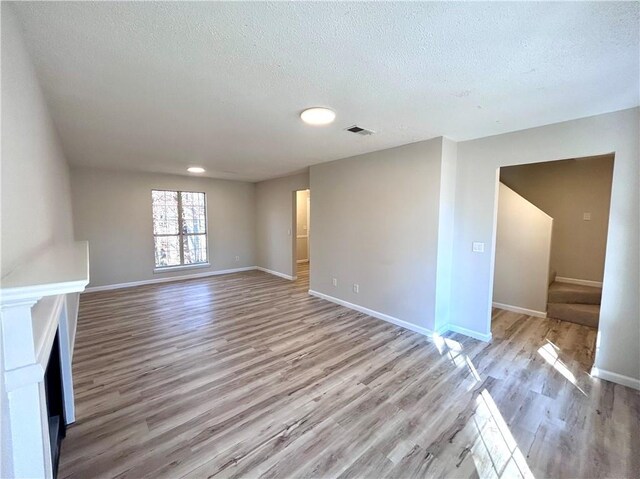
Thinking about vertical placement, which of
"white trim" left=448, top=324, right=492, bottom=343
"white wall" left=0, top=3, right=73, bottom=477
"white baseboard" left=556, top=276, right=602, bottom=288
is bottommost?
"white trim" left=448, top=324, right=492, bottom=343

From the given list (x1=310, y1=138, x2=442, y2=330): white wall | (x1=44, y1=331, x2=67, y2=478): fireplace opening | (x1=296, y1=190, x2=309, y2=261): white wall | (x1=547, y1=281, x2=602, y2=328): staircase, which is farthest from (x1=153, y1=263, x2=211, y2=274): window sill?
(x1=547, y1=281, x2=602, y2=328): staircase

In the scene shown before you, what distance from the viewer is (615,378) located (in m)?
2.37

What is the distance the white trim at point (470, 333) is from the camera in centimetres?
317

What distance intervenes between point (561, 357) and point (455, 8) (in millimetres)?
3319

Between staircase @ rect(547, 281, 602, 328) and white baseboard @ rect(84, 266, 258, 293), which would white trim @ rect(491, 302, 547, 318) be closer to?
staircase @ rect(547, 281, 602, 328)

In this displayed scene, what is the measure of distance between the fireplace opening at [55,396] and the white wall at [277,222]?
177 inches

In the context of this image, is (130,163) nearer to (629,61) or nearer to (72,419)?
(72,419)

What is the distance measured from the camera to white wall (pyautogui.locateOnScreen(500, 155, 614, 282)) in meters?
4.69

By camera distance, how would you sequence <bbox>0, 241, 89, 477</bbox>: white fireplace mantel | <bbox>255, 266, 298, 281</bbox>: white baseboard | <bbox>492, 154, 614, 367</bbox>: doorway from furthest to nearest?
<bbox>255, 266, 298, 281</bbox>: white baseboard, <bbox>492, 154, 614, 367</bbox>: doorway, <bbox>0, 241, 89, 477</bbox>: white fireplace mantel

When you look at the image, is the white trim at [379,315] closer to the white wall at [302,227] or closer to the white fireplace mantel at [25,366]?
the white wall at [302,227]

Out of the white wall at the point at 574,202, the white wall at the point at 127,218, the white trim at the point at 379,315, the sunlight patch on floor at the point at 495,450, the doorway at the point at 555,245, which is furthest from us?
the white wall at the point at 127,218

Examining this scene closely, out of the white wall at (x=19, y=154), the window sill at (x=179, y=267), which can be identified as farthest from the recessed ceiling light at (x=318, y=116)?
the window sill at (x=179, y=267)

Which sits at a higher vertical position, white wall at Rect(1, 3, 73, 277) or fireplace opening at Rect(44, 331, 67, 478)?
white wall at Rect(1, 3, 73, 277)

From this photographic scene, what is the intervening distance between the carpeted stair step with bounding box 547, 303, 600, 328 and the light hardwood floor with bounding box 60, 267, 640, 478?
198 mm
